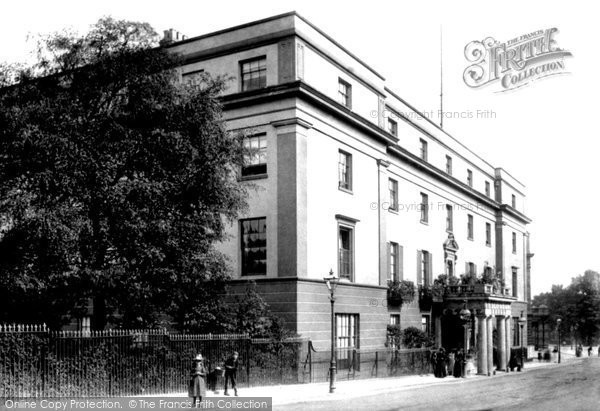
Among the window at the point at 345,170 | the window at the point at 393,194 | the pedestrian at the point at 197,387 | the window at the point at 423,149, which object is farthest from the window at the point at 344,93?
the pedestrian at the point at 197,387

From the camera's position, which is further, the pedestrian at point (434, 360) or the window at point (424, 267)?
the window at point (424, 267)

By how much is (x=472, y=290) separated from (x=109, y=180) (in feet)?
88.4

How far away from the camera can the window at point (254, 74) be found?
98.9 feet

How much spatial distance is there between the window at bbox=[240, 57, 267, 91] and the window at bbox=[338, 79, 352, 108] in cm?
439

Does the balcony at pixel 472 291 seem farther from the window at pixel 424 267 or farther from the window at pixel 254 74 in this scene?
the window at pixel 254 74

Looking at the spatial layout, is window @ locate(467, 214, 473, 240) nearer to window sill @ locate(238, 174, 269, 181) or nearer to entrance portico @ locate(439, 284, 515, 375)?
entrance portico @ locate(439, 284, 515, 375)

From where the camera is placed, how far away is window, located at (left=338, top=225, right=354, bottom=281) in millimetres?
32375

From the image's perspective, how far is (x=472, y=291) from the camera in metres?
41.7

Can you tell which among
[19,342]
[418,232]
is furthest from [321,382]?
[418,232]

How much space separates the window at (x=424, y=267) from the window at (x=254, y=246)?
16.8 metres

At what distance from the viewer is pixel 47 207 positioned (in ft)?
64.4

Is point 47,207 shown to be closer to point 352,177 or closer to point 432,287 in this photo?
point 352,177

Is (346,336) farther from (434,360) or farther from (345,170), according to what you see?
(345,170)

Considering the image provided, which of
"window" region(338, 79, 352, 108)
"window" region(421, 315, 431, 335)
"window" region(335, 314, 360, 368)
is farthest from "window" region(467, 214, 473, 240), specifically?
"window" region(338, 79, 352, 108)
